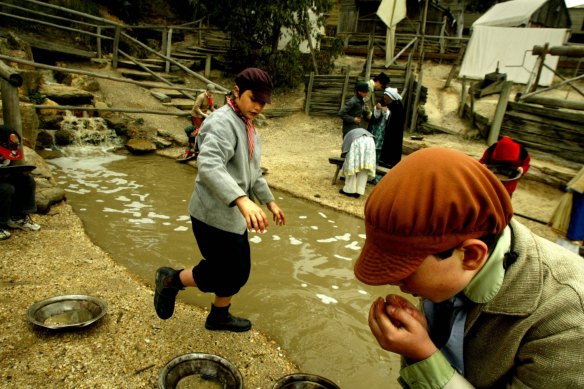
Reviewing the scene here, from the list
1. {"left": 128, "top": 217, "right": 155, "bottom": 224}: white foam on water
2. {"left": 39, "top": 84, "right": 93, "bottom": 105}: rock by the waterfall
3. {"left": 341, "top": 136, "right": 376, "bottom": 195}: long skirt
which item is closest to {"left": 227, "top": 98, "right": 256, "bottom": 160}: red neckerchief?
{"left": 128, "top": 217, "right": 155, "bottom": 224}: white foam on water

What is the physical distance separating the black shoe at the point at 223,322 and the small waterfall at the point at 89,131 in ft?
23.8

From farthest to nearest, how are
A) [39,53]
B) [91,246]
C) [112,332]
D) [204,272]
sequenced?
1. [39,53]
2. [91,246]
3. [112,332]
4. [204,272]

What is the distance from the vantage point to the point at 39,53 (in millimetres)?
11492

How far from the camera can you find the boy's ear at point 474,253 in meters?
0.86

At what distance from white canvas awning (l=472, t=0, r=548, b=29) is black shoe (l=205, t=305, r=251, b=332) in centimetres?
1833

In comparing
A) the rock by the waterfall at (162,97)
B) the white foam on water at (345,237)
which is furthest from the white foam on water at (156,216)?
the rock by the waterfall at (162,97)

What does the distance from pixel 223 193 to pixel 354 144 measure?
4.64 metres

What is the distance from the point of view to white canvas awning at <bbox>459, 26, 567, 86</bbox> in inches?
526

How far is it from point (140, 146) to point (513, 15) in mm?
17319

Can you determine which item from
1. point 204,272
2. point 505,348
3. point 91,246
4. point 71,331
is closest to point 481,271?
point 505,348

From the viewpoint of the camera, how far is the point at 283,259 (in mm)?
4180

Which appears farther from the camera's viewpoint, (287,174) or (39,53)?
(39,53)

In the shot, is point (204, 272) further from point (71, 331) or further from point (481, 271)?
point (481, 271)

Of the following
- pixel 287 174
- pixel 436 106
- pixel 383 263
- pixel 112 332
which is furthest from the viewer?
pixel 436 106
